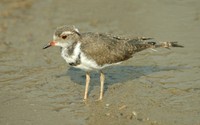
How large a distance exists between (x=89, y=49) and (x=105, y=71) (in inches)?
81.7

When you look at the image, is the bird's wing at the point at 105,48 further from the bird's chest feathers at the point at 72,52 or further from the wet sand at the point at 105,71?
the wet sand at the point at 105,71

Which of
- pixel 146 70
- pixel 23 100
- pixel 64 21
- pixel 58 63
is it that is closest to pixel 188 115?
pixel 146 70

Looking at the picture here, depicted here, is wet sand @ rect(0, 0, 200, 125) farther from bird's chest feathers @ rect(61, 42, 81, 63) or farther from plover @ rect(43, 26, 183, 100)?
bird's chest feathers @ rect(61, 42, 81, 63)

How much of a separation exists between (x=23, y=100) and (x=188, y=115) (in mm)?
3600

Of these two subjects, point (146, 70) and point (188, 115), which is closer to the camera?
point (188, 115)

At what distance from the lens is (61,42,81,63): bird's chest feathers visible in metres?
10.0

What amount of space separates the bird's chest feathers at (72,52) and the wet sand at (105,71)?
1052 millimetres

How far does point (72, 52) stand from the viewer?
33.1ft

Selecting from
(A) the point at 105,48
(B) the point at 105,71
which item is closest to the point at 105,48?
(A) the point at 105,48

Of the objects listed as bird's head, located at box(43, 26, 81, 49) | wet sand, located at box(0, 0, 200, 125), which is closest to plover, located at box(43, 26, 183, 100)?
bird's head, located at box(43, 26, 81, 49)

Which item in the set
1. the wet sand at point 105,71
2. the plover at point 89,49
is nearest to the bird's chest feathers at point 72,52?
the plover at point 89,49

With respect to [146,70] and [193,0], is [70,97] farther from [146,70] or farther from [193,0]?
[193,0]

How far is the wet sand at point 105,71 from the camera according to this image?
9.88m

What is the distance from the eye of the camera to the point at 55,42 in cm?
1041
